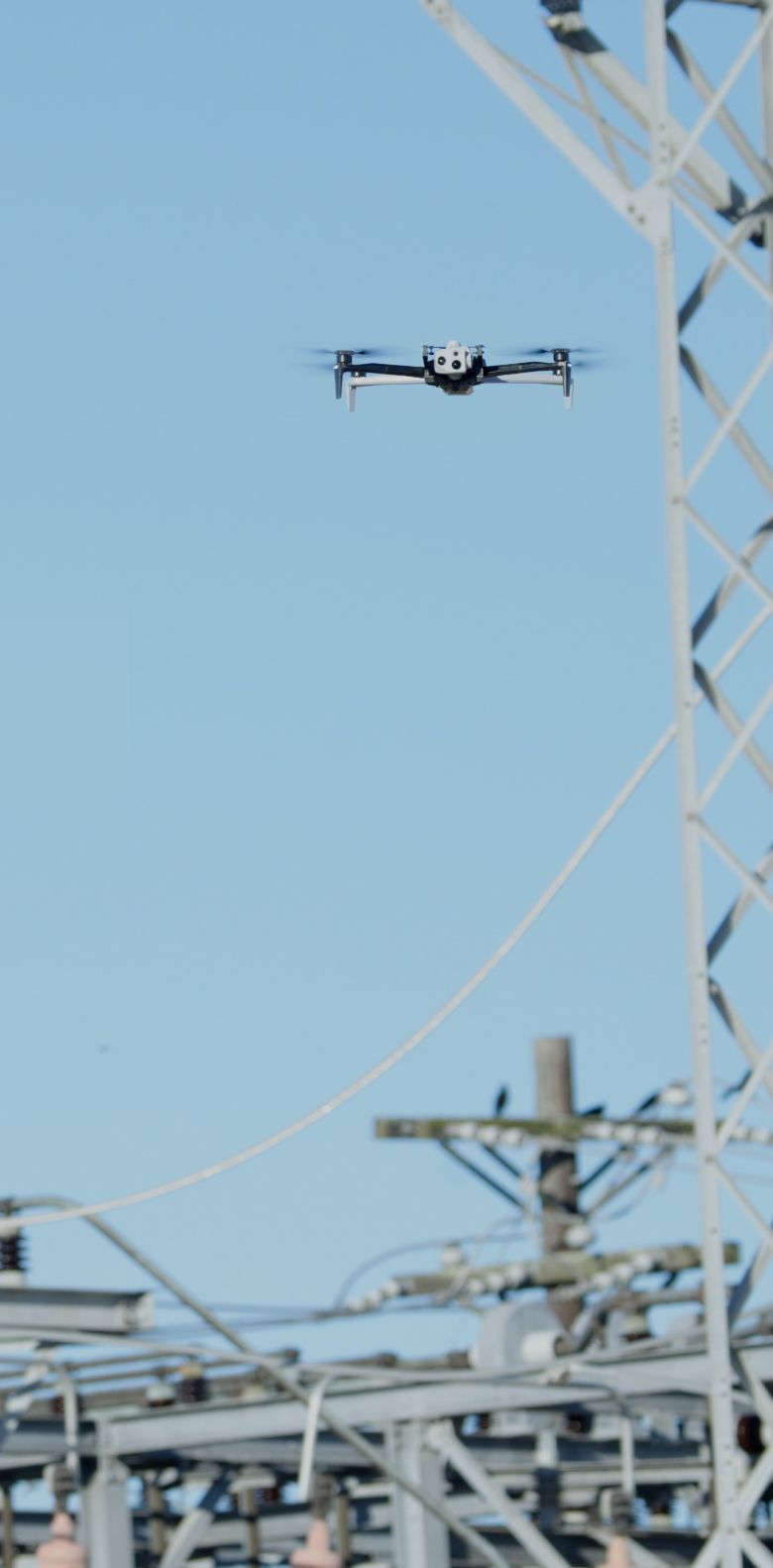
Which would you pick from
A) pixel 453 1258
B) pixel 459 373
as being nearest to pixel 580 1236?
pixel 453 1258

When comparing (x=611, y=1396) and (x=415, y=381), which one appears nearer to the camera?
(x=611, y=1396)

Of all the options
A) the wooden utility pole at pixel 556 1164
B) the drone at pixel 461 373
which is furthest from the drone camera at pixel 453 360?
the wooden utility pole at pixel 556 1164

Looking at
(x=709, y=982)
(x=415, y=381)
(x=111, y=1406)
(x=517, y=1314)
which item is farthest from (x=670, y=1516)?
(x=709, y=982)

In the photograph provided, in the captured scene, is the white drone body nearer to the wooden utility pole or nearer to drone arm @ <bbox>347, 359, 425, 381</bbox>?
drone arm @ <bbox>347, 359, 425, 381</bbox>

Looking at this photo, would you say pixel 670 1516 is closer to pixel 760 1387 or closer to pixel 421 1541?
pixel 421 1541

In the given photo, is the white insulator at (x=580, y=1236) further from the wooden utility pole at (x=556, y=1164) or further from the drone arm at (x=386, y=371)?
the drone arm at (x=386, y=371)

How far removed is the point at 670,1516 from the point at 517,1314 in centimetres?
766

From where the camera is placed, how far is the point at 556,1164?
23.7 metres

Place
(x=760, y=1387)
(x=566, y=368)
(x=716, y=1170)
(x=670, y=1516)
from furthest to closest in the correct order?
(x=670, y=1516)
(x=566, y=368)
(x=760, y=1387)
(x=716, y=1170)

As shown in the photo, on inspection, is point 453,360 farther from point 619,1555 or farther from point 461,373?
point 619,1555

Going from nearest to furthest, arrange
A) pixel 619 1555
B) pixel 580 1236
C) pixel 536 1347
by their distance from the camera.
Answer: pixel 619 1555, pixel 536 1347, pixel 580 1236

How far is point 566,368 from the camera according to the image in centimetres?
1728

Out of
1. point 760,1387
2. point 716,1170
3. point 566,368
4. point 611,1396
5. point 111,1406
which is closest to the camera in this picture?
point 716,1170

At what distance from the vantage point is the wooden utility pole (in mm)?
23281
